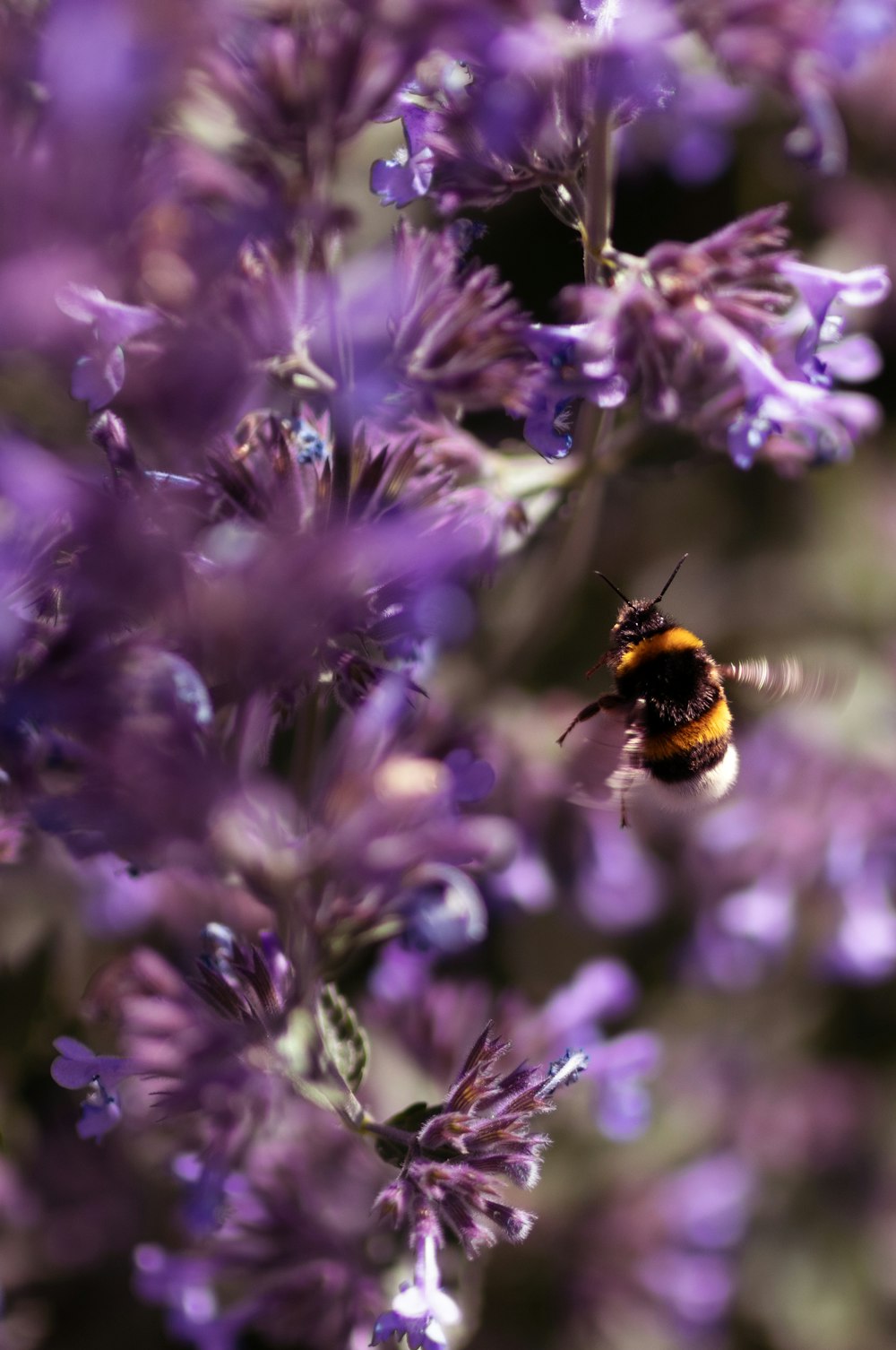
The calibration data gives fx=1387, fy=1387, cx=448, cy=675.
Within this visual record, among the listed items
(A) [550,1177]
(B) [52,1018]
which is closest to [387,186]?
(B) [52,1018]

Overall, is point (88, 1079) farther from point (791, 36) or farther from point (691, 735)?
point (791, 36)

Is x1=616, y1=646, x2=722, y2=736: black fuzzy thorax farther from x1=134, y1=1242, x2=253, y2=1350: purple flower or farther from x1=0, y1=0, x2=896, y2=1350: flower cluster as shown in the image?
x1=134, y1=1242, x2=253, y2=1350: purple flower

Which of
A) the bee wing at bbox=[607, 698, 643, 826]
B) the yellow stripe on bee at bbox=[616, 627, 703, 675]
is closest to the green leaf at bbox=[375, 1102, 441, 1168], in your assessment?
the bee wing at bbox=[607, 698, 643, 826]

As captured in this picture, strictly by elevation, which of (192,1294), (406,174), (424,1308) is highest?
(406,174)

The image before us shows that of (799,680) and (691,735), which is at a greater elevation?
(799,680)

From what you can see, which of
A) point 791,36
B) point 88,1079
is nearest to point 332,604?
point 88,1079
